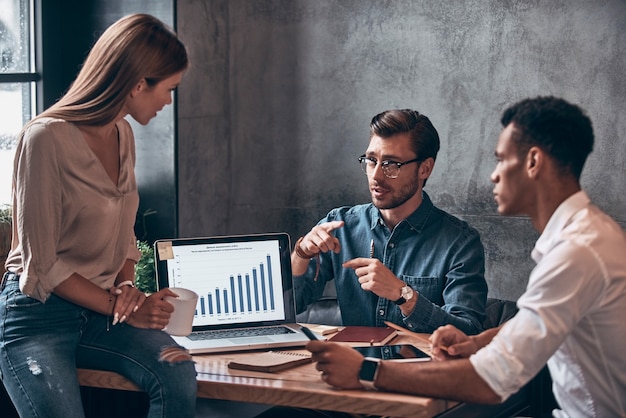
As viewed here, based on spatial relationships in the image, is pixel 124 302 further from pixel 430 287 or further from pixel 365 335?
pixel 430 287

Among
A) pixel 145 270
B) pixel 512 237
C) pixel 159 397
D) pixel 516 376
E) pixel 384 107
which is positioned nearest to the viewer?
pixel 516 376

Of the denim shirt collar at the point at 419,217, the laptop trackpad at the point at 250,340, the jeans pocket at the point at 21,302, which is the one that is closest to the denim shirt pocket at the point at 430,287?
the denim shirt collar at the point at 419,217

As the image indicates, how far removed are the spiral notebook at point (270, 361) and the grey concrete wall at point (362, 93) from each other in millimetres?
1953

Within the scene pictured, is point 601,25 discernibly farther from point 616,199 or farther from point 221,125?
point 221,125

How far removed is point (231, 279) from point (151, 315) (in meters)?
0.49

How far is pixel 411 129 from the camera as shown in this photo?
3.37m

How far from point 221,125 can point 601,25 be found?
6.14ft

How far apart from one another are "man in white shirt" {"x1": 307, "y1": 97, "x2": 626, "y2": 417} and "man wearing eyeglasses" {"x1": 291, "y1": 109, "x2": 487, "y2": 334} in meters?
0.78

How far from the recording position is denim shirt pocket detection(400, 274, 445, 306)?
3.19m

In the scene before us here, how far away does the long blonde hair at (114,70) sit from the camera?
97.0 inches

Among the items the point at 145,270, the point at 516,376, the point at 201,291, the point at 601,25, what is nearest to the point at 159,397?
the point at 201,291

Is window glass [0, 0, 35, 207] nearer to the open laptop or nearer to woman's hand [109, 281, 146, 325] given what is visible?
the open laptop

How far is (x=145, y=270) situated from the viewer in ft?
13.3

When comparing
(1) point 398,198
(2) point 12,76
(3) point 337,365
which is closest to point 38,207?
(3) point 337,365
